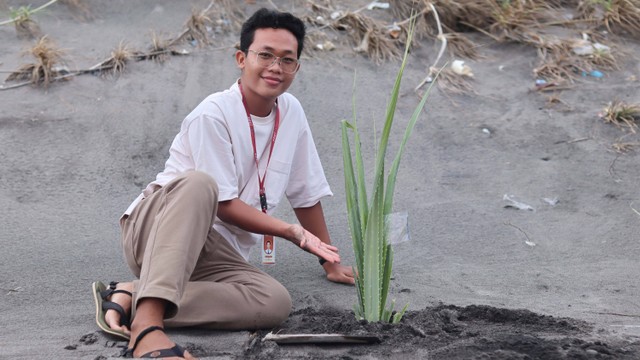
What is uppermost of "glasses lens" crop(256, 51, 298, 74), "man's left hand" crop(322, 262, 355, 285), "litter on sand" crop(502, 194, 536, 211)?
"glasses lens" crop(256, 51, 298, 74)

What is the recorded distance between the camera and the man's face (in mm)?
3184

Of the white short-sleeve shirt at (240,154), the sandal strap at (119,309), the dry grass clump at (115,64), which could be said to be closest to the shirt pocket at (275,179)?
the white short-sleeve shirt at (240,154)

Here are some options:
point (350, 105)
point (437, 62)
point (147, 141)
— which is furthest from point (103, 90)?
point (437, 62)

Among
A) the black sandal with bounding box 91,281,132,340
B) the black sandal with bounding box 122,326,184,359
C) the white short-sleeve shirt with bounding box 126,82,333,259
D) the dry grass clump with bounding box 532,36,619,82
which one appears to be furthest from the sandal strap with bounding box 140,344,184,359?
the dry grass clump with bounding box 532,36,619,82

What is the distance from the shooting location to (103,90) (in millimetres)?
5305

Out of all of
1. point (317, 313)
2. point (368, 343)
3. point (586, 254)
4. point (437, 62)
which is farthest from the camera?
point (437, 62)

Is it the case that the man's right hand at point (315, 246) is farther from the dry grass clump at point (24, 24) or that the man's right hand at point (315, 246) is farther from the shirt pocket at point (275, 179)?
the dry grass clump at point (24, 24)

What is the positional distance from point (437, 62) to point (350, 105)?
0.79 metres

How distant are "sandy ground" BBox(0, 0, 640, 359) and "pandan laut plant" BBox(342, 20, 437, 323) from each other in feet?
1.03

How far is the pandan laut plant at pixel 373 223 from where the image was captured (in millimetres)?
2828

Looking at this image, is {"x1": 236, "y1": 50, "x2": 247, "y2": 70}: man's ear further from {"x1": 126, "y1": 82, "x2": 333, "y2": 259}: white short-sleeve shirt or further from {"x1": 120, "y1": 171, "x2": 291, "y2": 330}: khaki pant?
{"x1": 120, "y1": 171, "x2": 291, "y2": 330}: khaki pant

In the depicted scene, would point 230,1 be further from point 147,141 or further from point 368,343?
point 368,343

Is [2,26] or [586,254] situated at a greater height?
[2,26]

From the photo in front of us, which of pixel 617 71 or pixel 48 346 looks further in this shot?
pixel 617 71
